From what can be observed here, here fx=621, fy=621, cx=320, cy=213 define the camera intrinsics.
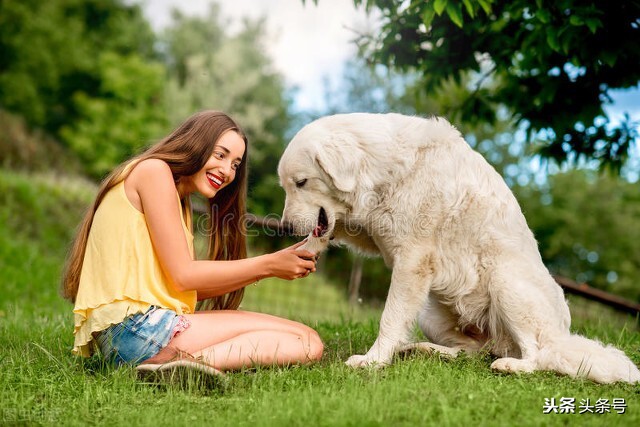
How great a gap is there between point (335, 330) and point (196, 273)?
1940 millimetres

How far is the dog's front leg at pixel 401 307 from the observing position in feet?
12.8

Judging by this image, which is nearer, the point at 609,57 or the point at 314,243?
the point at 314,243

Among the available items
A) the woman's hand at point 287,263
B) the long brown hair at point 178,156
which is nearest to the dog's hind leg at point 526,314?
the woman's hand at point 287,263

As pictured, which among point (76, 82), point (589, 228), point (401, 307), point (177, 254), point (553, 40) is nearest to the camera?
point (177, 254)

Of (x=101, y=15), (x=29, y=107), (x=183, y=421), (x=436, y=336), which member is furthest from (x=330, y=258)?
(x=183, y=421)

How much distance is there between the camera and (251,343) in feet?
12.5

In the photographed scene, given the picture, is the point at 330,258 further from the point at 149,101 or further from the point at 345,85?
the point at 149,101

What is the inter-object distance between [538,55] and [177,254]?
144 inches

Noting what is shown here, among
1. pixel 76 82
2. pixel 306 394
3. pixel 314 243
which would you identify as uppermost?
pixel 76 82

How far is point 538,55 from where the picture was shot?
5.45 metres

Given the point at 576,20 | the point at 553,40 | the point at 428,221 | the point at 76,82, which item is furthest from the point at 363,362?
the point at 76,82

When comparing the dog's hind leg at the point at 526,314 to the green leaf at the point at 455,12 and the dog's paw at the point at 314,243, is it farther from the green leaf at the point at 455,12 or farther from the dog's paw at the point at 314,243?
the green leaf at the point at 455,12

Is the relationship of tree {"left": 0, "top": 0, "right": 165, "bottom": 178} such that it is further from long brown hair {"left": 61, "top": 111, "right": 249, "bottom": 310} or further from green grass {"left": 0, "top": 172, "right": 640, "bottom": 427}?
green grass {"left": 0, "top": 172, "right": 640, "bottom": 427}

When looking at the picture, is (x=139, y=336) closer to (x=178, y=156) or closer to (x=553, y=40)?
(x=178, y=156)
